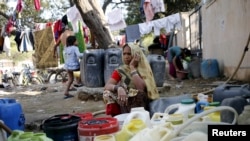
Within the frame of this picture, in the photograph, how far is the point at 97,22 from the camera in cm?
699

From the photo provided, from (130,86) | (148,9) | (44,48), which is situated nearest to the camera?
(130,86)

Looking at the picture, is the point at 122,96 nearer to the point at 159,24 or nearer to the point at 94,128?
the point at 94,128

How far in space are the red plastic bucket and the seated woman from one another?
41.3 inches

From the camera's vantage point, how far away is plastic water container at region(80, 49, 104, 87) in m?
6.39

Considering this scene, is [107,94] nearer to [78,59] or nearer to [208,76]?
[78,59]

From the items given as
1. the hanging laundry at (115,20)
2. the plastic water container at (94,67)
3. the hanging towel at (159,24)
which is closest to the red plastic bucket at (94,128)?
the plastic water container at (94,67)

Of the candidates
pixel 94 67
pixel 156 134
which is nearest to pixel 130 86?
pixel 156 134

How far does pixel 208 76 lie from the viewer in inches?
330

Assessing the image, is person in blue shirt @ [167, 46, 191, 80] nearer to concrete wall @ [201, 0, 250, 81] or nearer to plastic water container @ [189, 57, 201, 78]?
plastic water container @ [189, 57, 201, 78]

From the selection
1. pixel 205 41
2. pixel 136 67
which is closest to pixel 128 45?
pixel 136 67

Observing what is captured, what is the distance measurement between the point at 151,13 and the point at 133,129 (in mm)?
7459

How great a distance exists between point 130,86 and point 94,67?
332 centimetres

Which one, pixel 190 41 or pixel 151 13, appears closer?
pixel 151 13

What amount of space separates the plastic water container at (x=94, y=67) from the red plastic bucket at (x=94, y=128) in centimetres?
441
